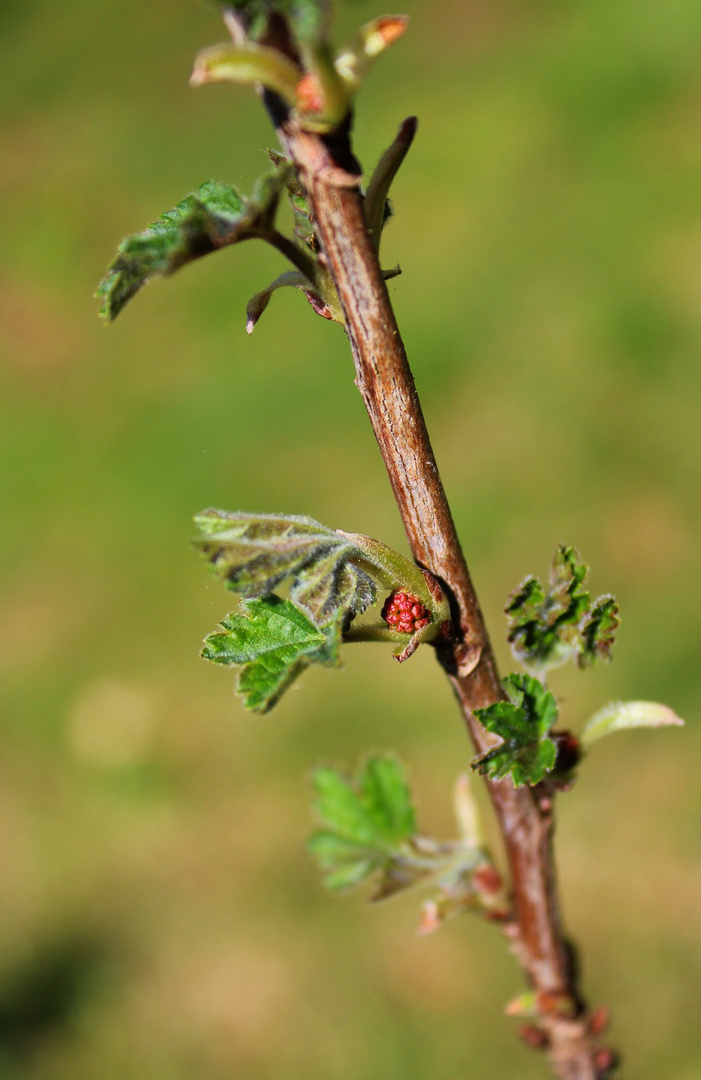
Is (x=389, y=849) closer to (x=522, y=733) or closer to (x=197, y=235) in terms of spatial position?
(x=522, y=733)

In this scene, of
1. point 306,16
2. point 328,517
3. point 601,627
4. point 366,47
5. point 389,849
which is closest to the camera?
point 306,16

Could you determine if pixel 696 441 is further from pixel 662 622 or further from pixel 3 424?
pixel 3 424

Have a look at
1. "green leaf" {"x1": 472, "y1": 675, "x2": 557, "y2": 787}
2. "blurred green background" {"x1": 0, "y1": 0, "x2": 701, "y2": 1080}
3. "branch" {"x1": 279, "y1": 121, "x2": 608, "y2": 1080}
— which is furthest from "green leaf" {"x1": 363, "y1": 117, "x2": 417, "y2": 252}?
"blurred green background" {"x1": 0, "y1": 0, "x2": 701, "y2": 1080}

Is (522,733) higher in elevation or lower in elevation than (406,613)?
lower

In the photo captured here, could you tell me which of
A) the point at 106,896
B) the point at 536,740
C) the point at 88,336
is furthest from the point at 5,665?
the point at 536,740

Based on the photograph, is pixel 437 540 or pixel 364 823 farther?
pixel 364 823

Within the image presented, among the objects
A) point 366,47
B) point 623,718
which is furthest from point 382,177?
point 623,718
